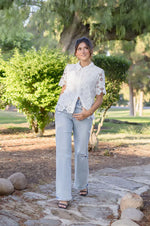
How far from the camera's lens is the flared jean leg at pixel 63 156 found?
3467 mm

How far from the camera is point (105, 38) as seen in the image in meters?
13.3

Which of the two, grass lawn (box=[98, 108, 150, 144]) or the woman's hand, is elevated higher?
the woman's hand

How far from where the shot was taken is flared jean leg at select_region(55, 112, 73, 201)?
347 centimetres

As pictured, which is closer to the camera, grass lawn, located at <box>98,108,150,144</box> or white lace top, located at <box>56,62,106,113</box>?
white lace top, located at <box>56,62,106,113</box>

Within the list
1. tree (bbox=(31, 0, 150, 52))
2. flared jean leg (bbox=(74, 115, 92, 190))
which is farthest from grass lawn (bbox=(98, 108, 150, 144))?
flared jean leg (bbox=(74, 115, 92, 190))

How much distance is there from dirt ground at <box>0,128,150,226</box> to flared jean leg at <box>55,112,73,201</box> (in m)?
0.82

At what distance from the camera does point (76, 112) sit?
353 centimetres

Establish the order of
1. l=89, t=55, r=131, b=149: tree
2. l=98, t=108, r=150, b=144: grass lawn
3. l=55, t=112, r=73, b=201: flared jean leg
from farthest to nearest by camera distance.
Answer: l=98, t=108, r=150, b=144: grass lawn < l=89, t=55, r=131, b=149: tree < l=55, t=112, r=73, b=201: flared jean leg

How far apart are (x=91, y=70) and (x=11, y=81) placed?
6208mm

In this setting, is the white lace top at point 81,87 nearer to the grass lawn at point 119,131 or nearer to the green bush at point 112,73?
the green bush at point 112,73

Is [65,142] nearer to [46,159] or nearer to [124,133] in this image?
[46,159]

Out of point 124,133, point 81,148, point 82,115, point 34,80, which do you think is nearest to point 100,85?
point 82,115

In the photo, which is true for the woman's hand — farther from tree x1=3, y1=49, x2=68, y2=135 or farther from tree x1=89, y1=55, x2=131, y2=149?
tree x1=3, y1=49, x2=68, y2=135

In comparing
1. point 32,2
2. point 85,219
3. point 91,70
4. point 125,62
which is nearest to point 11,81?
point 125,62
